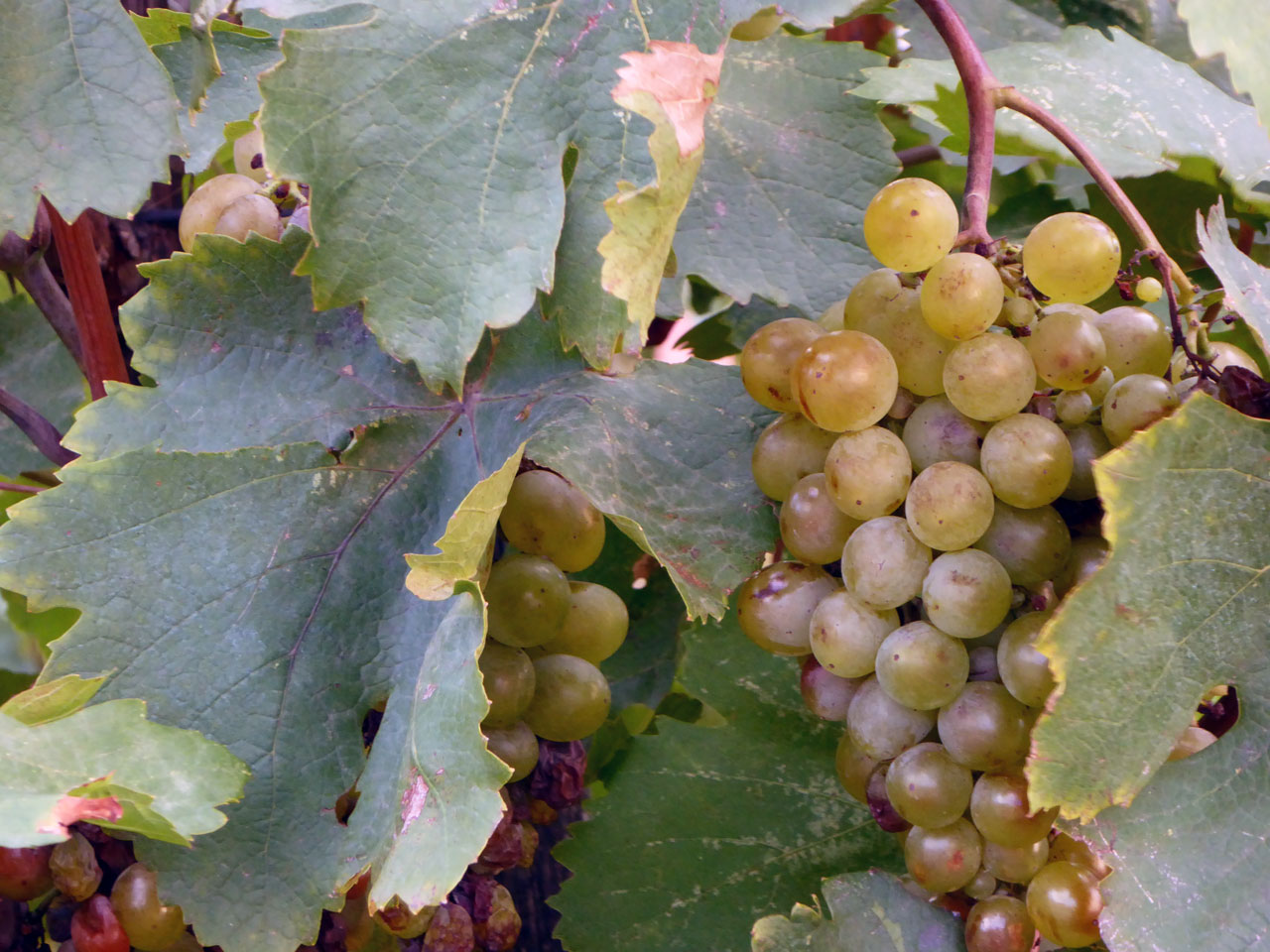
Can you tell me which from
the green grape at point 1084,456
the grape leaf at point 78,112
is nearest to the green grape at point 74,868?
the grape leaf at point 78,112

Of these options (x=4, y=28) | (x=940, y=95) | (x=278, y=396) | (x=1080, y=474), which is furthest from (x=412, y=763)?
(x=940, y=95)

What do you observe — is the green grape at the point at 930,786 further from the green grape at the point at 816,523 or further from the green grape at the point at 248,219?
the green grape at the point at 248,219

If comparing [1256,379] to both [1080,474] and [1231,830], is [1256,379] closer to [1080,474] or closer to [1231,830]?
[1080,474]

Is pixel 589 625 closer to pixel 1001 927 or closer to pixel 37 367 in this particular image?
pixel 1001 927

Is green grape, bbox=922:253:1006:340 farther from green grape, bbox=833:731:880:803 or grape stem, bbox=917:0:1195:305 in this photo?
green grape, bbox=833:731:880:803

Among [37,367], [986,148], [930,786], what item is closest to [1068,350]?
[986,148]
